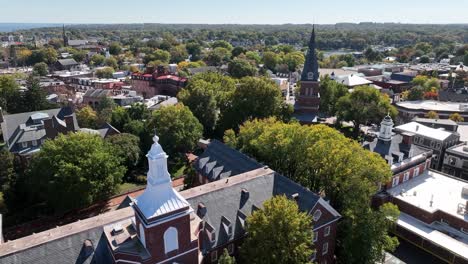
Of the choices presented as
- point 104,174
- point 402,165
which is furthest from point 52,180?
point 402,165

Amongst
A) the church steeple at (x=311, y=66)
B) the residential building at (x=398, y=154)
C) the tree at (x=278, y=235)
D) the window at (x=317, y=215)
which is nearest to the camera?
the tree at (x=278, y=235)

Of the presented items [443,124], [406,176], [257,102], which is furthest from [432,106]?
[257,102]

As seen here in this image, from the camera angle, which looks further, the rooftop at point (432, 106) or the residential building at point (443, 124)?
the rooftop at point (432, 106)

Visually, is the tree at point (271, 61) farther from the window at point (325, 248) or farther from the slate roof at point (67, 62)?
the window at point (325, 248)

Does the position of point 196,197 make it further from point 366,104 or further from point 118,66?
point 118,66

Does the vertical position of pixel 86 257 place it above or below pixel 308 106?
below

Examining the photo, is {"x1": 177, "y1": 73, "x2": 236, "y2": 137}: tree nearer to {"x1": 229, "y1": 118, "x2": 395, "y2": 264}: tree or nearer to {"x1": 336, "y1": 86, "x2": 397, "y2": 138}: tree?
{"x1": 336, "y1": 86, "x2": 397, "y2": 138}: tree

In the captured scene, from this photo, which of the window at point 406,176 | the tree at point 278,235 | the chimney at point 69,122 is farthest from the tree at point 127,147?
the window at point 406,176
